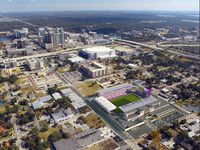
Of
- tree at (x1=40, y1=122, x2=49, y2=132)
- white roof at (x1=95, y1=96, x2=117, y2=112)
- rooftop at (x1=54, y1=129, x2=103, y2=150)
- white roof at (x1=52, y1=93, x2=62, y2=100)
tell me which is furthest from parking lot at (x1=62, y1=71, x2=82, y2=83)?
rooftop at (x1=54, y1=129, x2=103, y2=150)

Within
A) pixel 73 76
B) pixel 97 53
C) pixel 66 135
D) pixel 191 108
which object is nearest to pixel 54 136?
pixel 66 135

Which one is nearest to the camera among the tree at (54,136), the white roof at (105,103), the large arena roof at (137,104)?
the tree at (54,136)

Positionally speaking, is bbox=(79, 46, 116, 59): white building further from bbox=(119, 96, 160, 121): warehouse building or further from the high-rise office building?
bbox=(119, 96, 160, 121): warehouse building

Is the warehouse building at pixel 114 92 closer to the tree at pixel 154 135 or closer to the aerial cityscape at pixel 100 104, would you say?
the aerial cityscape at pixel 100 104

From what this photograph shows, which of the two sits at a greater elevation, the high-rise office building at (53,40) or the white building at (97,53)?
the high-rise office building at (53,40)

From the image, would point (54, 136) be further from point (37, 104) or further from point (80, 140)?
point (37, 104)

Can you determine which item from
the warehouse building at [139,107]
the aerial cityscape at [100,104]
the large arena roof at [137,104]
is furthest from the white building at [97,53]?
the warehouse building at [139,107]

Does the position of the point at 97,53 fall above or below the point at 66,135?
above
